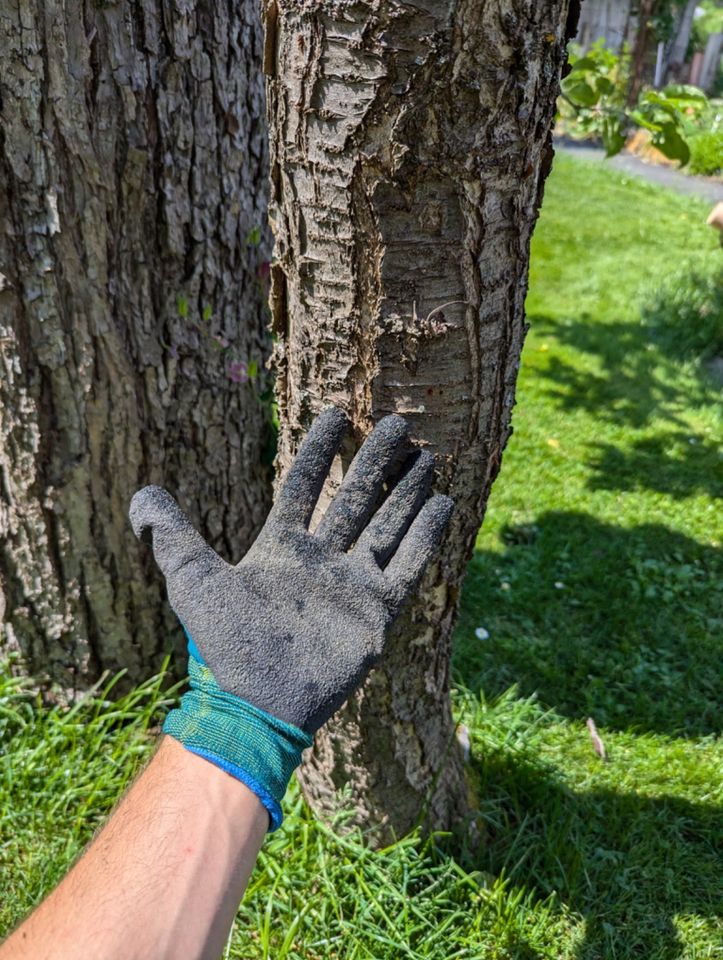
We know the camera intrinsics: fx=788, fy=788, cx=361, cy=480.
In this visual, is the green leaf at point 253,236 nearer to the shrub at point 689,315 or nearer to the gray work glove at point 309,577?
the gray work glove at point 309,577

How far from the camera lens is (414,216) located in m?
1.47

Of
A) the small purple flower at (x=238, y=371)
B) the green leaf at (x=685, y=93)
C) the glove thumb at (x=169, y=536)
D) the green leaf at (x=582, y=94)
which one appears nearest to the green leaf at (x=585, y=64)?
the green leaf at (x=582, y=94)

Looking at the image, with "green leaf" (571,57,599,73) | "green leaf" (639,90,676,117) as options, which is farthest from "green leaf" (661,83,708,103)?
"green leaf" (571,57,599,73)

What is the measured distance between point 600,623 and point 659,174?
9.73 m

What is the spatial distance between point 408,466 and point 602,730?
1.88 metres

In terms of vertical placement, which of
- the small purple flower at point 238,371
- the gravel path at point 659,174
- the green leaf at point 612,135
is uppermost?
the green leaf at point 612,135

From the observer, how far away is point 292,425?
1.86 metres

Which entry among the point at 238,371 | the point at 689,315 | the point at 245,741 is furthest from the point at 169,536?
the point at 689,315

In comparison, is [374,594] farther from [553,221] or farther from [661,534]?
[553,221]

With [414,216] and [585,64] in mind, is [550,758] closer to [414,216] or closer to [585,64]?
[414,216]

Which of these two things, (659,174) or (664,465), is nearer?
(664,465)

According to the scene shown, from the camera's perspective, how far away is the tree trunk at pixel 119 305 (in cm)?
211

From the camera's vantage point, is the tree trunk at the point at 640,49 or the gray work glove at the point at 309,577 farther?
the tree trunk at the point at 640,49

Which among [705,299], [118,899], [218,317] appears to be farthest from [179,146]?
[705,299]
